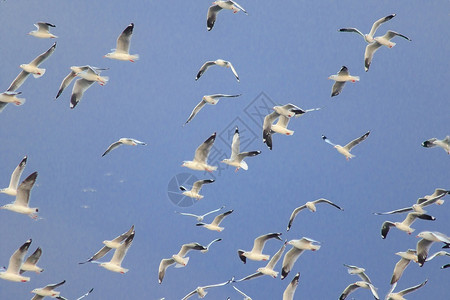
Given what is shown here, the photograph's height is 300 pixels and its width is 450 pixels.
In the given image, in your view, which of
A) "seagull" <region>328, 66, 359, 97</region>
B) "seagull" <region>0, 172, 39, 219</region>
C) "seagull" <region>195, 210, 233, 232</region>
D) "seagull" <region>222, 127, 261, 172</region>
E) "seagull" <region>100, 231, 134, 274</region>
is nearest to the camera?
"seagull" <region>0, 172, 39, 219</region>

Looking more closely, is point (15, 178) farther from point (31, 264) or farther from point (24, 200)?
point (31, 264)

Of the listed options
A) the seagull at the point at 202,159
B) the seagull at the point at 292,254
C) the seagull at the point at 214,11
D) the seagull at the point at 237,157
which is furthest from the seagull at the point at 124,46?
the seagull at the point at 292,254

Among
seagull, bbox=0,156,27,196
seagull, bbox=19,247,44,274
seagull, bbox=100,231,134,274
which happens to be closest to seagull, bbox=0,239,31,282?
seagull, bbox=19,247,44,274

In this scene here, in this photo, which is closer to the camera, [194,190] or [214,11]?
[214,11]

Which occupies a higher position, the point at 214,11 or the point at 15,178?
the point at 214,11

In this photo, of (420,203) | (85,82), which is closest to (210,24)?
(85,82)

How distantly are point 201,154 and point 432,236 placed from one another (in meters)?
4.01

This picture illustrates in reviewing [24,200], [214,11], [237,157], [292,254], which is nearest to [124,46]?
[214,11]

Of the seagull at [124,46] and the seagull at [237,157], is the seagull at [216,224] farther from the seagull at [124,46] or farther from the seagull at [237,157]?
the seagull at [124,46]

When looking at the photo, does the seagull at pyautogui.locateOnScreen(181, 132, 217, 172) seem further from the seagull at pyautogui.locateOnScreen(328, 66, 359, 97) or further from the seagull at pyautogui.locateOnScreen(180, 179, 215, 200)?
the seagull at pyautogui.locateOnScreen(328, 66, 359, 97)

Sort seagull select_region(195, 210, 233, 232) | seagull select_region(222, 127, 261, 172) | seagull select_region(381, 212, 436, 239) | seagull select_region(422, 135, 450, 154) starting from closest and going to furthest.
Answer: seagull select_region(422, 135, 450, 154), seagull select_region(222, 127, 261, 172), seagull select_region(381, 212, 436, 239), seagull select_region(195, 210, 233, 232)

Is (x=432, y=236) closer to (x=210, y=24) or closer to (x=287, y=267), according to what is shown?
(x=287, y=267)

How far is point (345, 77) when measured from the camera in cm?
1314

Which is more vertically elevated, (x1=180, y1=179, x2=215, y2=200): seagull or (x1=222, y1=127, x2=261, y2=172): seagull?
(x1=222, y1=127, x2=261, y2=172): seagull
